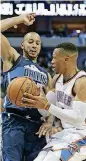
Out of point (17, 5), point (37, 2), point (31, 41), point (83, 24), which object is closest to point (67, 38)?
point (83, 24)

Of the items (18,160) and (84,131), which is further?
(18,160)

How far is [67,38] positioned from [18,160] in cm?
1354

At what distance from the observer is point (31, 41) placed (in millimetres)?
3430

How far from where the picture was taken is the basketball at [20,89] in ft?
9.29

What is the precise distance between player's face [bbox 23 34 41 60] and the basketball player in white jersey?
0.34 m

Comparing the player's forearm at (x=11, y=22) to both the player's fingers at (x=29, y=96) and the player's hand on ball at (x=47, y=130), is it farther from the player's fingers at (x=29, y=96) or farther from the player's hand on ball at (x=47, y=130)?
the player's hand on ball at (x=47, y=130)

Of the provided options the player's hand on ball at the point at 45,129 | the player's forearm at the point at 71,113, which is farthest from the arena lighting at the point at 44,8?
the player's forearm at the point at 71,113

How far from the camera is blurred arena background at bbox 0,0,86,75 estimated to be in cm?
1218

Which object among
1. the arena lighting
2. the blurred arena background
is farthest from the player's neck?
the arena lighting

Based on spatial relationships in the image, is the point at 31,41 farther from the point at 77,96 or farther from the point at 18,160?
the point at 18,160

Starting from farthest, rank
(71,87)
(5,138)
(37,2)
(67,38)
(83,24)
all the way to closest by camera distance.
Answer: (83,24)
(67,38)
(37,2)
(5,138)
(71,87)

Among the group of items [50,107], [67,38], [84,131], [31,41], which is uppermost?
[31,41]

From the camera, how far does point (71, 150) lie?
2912 millimetres

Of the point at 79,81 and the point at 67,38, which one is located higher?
the point at 79,81
